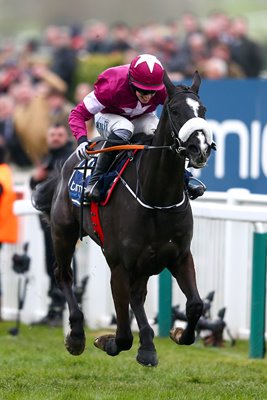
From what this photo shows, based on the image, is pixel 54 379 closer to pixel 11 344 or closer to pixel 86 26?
pixel 11 344

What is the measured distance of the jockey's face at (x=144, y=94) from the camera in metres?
6.67

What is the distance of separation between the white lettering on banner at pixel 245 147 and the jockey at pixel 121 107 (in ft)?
8.09

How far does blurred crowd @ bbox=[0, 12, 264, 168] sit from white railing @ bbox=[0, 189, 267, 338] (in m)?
3.66

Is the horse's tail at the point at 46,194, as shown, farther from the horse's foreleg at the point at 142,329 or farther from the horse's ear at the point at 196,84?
the horse's ear at the point at 196,84

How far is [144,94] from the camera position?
6703 millimetres

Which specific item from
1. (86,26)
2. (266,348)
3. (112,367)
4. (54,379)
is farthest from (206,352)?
(86,26)

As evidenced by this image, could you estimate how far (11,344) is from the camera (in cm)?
944

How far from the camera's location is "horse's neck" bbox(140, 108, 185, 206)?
6508 millimetres

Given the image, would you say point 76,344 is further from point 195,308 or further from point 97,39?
point 97,39

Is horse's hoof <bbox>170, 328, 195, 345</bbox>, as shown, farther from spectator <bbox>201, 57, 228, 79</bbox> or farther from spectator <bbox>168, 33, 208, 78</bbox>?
spectator <bbox>168, 33, 208, 78</bbox>

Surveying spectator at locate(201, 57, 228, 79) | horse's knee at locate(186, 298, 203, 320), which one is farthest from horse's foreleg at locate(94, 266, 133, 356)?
spectator at locate(201, 57, 228, 79)

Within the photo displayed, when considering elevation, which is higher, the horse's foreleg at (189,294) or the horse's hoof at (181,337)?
the horse's foreleg at (189,294)

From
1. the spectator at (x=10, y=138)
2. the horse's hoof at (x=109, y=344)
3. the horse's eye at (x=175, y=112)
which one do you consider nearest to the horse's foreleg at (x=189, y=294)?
the horse's hoof at (x=109, y=344)

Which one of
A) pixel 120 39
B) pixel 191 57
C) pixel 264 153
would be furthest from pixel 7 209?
pixel 120 39
